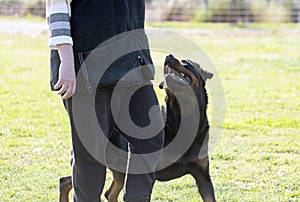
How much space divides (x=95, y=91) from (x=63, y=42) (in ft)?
1.05

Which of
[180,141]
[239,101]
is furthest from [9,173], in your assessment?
[239,101]

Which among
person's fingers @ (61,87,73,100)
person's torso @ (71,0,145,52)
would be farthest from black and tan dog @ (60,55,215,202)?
person's fingers @ (61,87,73,100)

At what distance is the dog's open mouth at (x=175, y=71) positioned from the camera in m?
4.23

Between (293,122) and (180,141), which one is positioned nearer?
(180,141)

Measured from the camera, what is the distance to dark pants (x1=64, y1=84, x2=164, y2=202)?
3.18m

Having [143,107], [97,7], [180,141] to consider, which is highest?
[97,7]

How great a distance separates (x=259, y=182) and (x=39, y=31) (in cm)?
1238

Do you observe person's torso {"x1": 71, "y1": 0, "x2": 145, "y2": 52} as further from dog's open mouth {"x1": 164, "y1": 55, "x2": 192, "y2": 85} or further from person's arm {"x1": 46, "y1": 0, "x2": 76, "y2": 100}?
dog's open mouth {"x1": 164, "y1": 55, "x2": 192, "y2": 85}

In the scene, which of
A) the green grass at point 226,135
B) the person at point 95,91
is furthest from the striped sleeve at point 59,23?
the green grass at point 226,135

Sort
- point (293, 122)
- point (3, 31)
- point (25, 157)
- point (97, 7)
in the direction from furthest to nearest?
point (3, 31)
point (293, 122)
point (25, 157)
point (97, 7)

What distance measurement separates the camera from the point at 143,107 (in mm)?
3258

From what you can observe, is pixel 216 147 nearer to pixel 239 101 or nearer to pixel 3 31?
pixel 239 101

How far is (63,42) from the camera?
2963 millimetres

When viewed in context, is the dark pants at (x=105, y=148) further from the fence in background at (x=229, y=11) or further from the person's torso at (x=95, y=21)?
the fence in background at (x=229, y=11)
